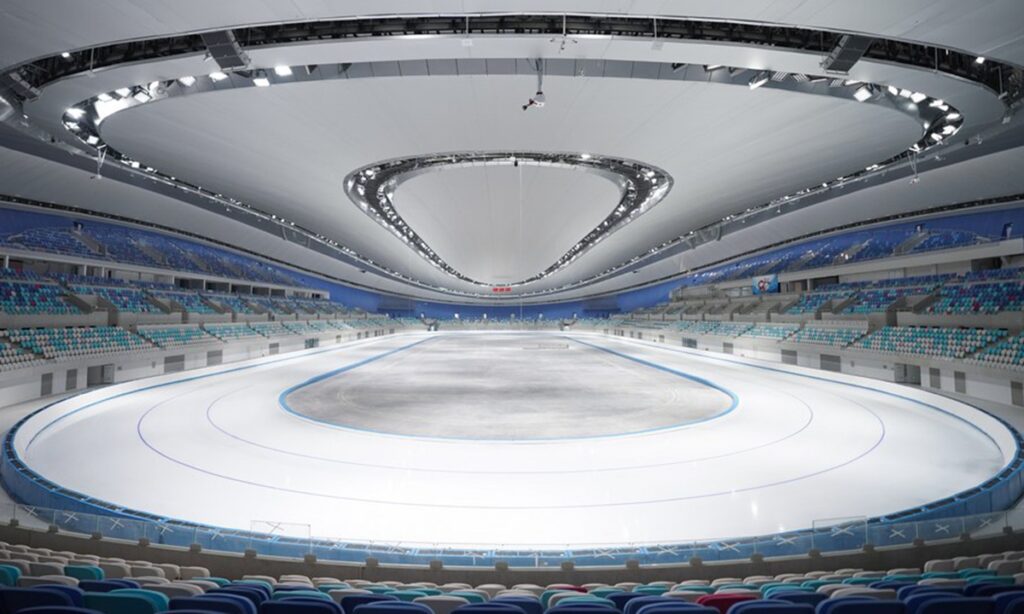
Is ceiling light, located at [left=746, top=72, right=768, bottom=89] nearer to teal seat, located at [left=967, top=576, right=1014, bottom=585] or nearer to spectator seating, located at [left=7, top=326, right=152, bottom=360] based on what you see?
teal seat, located at [left=967, top=576, right=1014, bottom=585]

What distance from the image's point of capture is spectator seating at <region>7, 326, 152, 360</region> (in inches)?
543

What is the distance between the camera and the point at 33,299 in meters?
17.1

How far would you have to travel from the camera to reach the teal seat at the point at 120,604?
197 centimetres

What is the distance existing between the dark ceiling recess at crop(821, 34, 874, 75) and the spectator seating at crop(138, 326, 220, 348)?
77.1 ft

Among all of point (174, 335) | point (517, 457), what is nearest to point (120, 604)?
point (517, 457)

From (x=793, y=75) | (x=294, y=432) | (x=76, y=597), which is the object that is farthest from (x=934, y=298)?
(x=76, y=597)

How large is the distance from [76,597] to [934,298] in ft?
87.7

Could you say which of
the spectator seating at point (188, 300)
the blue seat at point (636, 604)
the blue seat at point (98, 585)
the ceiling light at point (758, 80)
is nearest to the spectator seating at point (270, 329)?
the spectator seating at point (188, 300)

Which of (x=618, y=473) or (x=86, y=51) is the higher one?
(x=86, y=51)

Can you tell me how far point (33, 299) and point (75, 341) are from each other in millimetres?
4137

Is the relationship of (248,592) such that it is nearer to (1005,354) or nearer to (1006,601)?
(1006,601)

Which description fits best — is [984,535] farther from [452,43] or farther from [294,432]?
[294,432]

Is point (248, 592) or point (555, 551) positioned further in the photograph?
point (555, 551)

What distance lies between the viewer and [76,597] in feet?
6.65
